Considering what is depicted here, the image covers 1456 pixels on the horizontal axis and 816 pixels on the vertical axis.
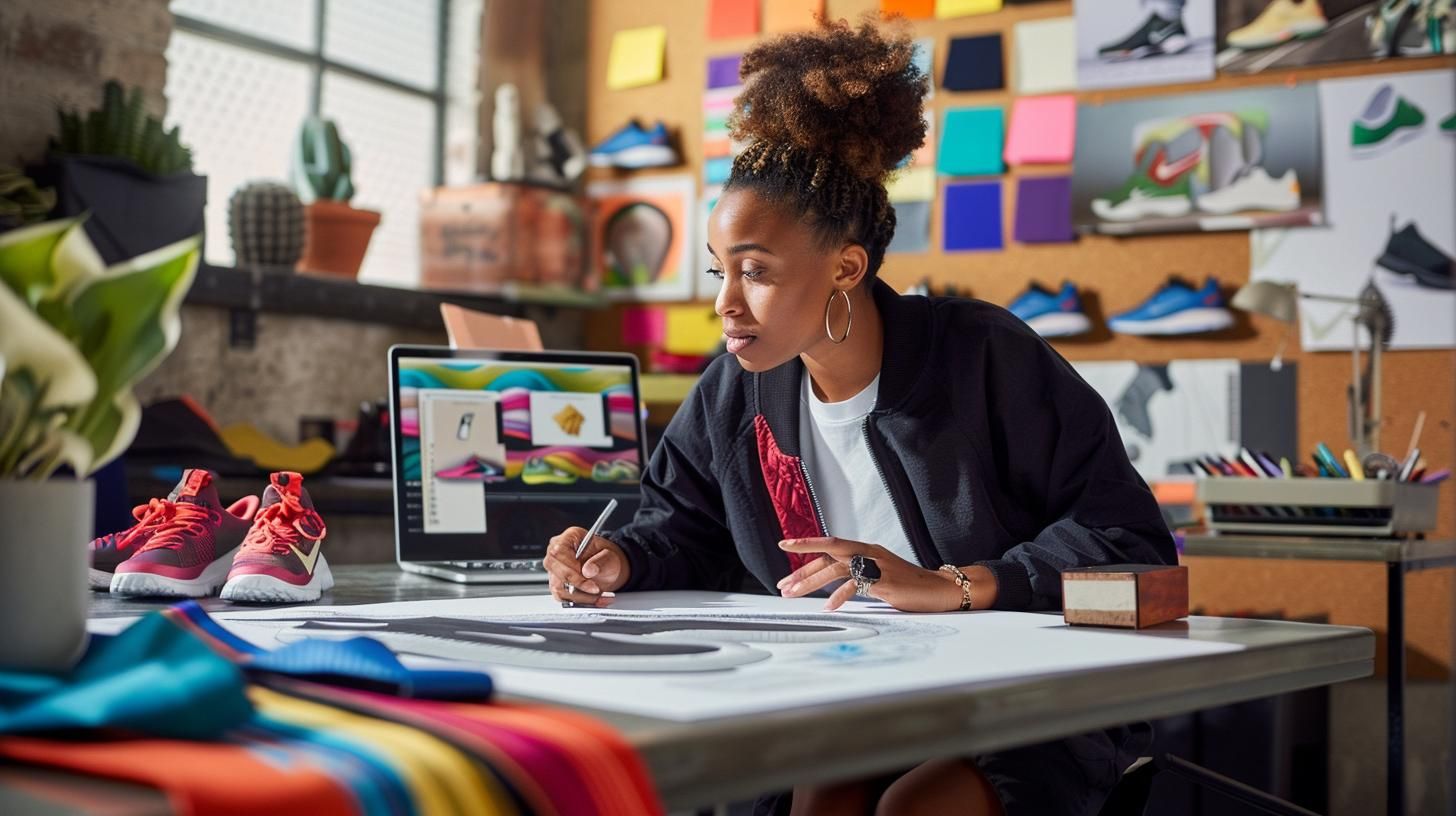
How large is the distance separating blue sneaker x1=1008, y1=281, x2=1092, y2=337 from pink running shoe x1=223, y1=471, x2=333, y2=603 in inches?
102

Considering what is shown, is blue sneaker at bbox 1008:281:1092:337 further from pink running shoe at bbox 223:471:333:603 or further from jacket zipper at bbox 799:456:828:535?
pink running shoe at bbox 223:471:333:603

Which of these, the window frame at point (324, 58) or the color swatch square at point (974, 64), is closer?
the window frame at point (324, 58)

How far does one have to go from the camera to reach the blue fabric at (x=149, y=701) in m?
0.58

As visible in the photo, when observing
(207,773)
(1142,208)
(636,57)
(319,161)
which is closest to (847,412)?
(207,773)

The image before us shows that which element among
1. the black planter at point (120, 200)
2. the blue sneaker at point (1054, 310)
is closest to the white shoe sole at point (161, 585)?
the black planter at point (120, 200)

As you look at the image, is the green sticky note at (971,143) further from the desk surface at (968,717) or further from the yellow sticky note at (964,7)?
the desk surface at (968,717)

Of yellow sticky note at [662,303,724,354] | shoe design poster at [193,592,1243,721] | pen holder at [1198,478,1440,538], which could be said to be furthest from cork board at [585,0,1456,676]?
shoe design poster at [193,592,1243,721]

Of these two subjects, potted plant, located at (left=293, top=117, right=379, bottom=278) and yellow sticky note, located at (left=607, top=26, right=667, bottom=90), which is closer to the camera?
potted plant, located at (left=293, top=117, right=379, bottom=278)

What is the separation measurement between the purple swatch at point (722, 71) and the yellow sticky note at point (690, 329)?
0.63 m

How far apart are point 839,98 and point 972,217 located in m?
2.38

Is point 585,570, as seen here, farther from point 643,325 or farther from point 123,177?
point 643,325

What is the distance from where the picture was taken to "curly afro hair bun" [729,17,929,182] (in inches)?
62.5

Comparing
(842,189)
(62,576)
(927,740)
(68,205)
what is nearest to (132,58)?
(68,205)

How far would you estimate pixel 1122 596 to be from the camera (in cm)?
112
